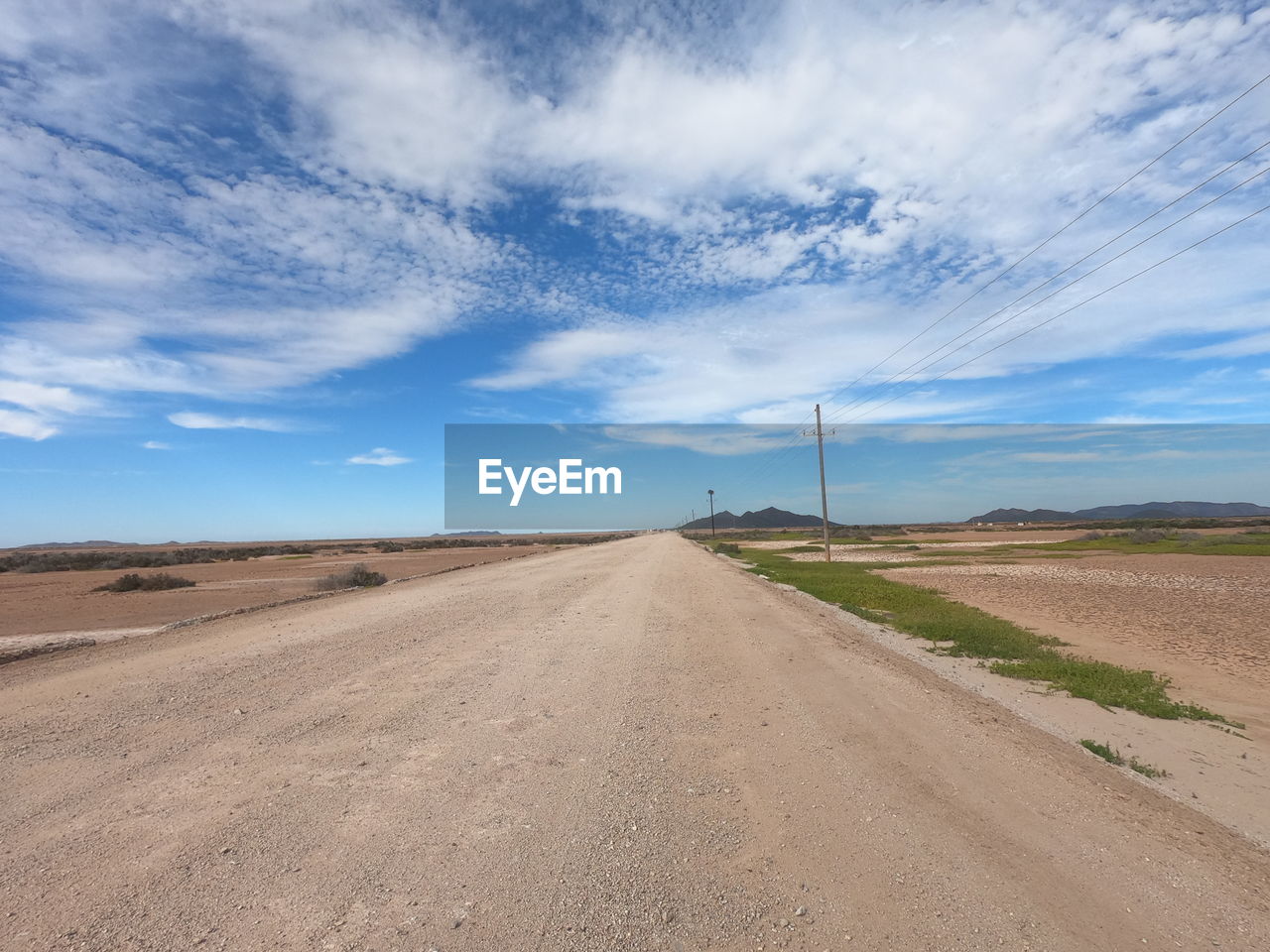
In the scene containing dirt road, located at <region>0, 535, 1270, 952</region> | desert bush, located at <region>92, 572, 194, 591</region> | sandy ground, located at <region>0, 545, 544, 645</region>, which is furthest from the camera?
desert bush, located at <region>92, 572, 194, 591</region>

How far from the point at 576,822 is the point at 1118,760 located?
5502 millimetres

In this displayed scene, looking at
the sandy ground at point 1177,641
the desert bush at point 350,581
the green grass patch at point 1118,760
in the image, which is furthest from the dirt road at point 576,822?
the desert bush at point 350,581

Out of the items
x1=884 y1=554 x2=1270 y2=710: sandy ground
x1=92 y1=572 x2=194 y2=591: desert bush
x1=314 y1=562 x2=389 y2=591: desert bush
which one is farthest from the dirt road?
x1=92 y1=572 x2=194 y2=591: desert bush

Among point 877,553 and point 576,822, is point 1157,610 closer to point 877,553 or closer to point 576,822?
point 576,822

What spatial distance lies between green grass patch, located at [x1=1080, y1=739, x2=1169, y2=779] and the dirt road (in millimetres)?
334

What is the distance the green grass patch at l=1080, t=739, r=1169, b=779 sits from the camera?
591 centimetres

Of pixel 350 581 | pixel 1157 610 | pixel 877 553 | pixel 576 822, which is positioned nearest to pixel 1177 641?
pixel 1157 610

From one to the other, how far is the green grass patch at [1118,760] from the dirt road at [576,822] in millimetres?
334

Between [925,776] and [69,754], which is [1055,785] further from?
[69,754]

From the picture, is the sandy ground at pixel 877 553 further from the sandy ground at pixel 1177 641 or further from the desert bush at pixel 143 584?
the desert bush at pixel 143 584

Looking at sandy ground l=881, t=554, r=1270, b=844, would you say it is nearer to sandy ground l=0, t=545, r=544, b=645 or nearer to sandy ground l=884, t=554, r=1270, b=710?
sandy ground l=884, t=554, r=1270, b=710

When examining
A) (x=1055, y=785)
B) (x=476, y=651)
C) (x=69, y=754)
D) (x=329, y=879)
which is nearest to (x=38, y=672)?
(x=69, y=754)

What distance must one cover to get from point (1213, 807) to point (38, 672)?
1439 cm

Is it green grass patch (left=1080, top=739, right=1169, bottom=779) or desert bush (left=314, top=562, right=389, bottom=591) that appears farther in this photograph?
desert bush (left=314, top=562, right=389, bottom=591)
